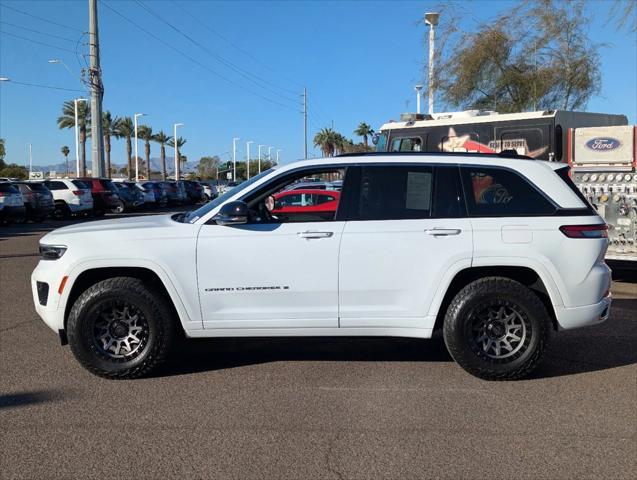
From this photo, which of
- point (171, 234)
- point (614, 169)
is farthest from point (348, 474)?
point (614, 169)

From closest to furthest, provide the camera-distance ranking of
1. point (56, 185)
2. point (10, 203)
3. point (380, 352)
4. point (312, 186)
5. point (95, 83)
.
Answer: point (380, 352)
point (312, 186)
point (10, 203)
point (56, 185)
point (95, 83)

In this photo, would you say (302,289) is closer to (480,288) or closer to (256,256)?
(256,256)

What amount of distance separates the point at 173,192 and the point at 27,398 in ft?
120

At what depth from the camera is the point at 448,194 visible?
5.55 m

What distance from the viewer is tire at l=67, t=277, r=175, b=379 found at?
5.42m

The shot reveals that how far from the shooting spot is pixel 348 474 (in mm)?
3836

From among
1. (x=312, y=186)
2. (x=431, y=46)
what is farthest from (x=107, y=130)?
(x=312, y=186)

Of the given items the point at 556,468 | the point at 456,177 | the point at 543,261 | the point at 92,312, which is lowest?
the point at 556,468

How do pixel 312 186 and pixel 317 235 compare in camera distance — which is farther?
pixel 312 186

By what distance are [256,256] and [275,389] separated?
3.53ft

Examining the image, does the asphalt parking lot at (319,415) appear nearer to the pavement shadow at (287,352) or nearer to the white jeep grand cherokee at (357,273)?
the pavement shadow at (287,352)

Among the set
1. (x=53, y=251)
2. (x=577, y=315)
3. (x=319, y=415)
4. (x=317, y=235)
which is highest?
(x=317, y=235)

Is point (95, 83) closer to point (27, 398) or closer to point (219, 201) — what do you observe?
point (219, 201)

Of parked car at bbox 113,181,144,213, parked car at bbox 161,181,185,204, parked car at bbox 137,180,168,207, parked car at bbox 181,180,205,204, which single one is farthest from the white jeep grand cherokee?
parked car at bbox 181,180,205,204
